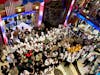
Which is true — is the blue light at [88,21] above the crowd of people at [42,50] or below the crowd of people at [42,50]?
above

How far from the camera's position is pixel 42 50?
308 inches

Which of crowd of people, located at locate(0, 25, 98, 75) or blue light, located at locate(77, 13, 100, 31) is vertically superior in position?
blue light, located at locate(77, 13, 100, 31)

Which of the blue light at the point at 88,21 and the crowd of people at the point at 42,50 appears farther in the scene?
the blue light at the point at 88,21

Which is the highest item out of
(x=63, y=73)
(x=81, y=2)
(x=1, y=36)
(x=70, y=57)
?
(x=81, y=2)

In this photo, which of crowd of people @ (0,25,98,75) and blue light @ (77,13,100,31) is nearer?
→ crowd of people @ (0,25,98,75)

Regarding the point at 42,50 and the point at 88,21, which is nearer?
the point at 42,50

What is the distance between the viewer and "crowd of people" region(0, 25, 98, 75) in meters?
7.26

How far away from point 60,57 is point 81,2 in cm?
281

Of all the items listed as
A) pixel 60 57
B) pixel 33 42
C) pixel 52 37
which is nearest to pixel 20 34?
pixel 33 42

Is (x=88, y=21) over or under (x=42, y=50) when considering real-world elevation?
over

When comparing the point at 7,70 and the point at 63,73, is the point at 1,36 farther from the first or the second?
the point at 63,73

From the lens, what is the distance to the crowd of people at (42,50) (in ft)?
23.8

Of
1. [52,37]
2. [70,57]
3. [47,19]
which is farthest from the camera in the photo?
[47,19]

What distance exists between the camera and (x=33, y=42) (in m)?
8.02
